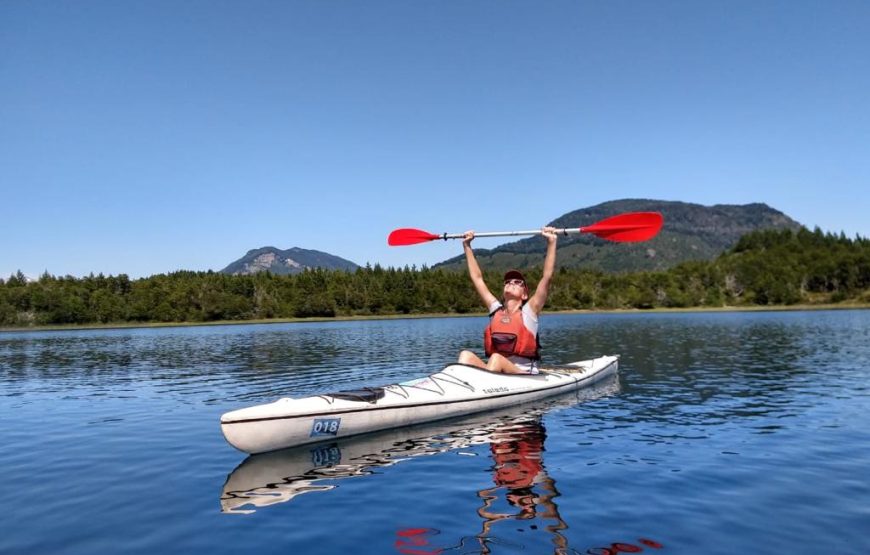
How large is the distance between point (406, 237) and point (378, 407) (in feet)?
22.9

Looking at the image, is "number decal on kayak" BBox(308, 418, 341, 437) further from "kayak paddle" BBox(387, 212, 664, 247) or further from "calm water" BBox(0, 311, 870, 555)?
"kayak paddle" BBox(387, 212, 664, 247)

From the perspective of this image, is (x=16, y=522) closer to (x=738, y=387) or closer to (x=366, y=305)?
(x=738, y=387)

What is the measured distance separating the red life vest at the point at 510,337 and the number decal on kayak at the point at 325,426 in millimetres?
4644

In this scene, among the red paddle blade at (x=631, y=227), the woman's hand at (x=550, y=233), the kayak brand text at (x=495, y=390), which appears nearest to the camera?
the woman's hand at (x=550, y=233)

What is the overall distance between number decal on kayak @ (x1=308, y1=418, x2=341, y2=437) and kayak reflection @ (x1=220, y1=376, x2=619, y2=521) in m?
0.28

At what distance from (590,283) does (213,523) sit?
144m

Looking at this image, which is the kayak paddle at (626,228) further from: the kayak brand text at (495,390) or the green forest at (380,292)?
the green forest at (380,292)

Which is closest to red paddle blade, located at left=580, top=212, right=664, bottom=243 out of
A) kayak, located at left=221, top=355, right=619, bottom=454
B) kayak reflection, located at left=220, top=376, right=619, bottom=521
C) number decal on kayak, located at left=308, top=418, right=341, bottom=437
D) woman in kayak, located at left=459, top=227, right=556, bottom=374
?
woman in kayak, located at left=459, top=227, right=556, bottom=374

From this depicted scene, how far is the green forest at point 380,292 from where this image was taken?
120438mm

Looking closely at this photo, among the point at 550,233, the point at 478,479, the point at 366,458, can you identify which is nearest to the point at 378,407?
the point at 366,458

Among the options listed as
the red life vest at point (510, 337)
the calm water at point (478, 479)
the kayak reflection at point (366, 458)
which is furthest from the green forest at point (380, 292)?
the kayak reflection at point (366, 458)

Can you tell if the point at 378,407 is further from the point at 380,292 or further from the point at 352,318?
the point at 380,292

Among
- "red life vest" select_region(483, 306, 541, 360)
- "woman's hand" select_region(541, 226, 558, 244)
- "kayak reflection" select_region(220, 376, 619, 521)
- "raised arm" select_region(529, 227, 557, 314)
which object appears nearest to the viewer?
"kayak reflection" select_region(220, 376, 619, 521)

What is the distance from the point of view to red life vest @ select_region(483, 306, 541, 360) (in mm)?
14695
